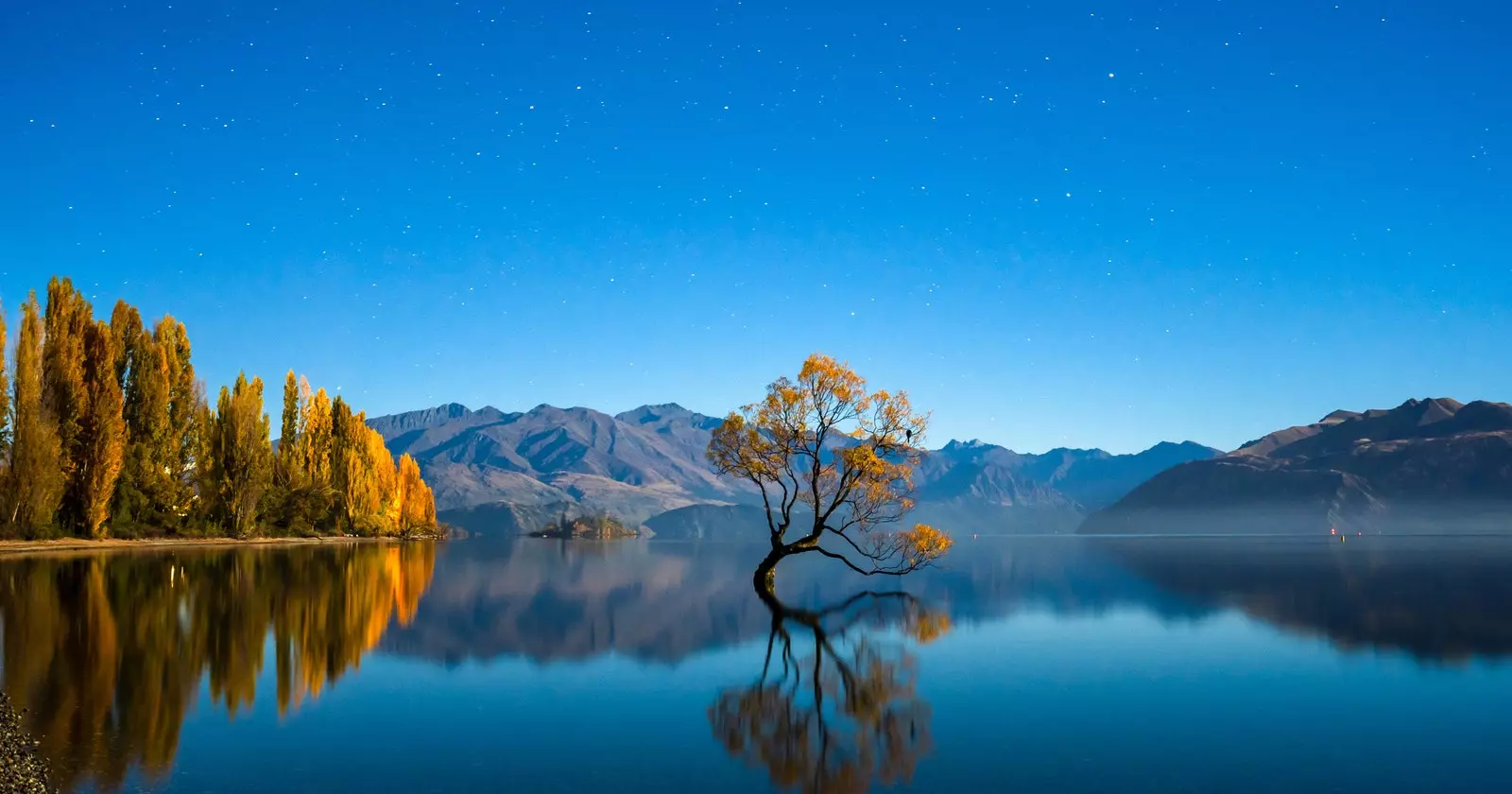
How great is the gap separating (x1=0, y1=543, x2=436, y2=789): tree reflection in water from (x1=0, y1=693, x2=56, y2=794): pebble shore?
0.82 feet

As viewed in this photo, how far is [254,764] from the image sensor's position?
1443 cm

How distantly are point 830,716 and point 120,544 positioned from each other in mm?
81126

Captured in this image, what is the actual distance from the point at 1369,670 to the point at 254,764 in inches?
997

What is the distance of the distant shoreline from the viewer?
69250mm

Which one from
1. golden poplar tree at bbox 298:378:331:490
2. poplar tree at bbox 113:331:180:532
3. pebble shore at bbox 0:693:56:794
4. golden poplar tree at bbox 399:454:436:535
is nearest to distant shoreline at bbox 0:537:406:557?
poplar tree at bbox 113:331:180:532

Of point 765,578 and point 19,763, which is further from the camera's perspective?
point 765,578

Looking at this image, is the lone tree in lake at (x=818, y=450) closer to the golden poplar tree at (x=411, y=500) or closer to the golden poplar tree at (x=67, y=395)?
the golden poplar tree at (x=67, y=395)

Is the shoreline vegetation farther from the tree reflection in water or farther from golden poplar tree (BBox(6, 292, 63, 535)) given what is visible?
the tree reflection in water

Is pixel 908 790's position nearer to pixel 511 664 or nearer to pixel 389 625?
pixel 511 664

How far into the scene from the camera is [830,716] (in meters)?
18.5

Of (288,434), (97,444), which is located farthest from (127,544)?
(288,434)

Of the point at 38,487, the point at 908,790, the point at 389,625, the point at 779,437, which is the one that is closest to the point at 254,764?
the point at 908,790

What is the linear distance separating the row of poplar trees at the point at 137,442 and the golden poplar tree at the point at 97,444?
0.10m

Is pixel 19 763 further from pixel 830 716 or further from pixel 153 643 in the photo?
pixel 153 643
